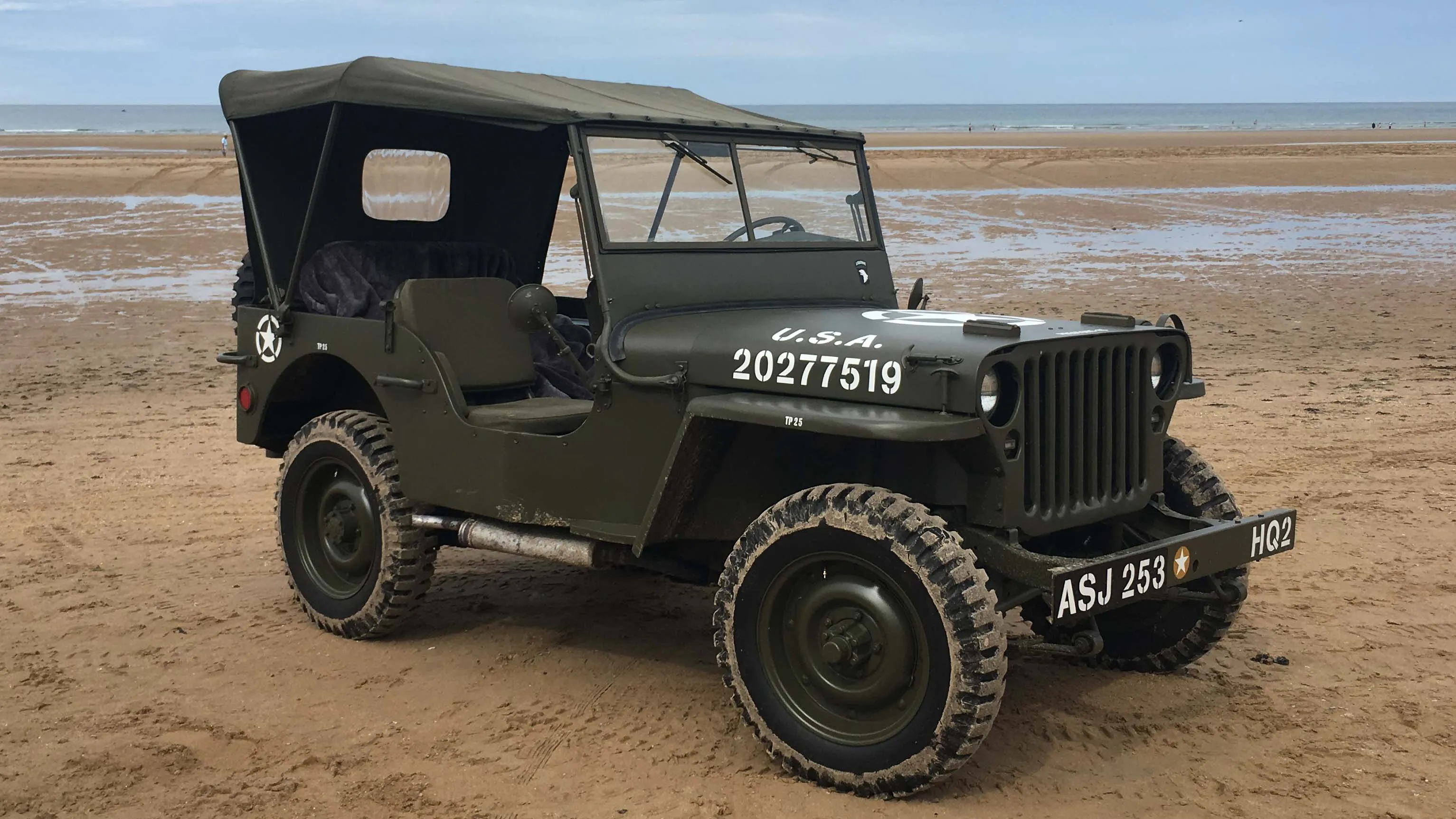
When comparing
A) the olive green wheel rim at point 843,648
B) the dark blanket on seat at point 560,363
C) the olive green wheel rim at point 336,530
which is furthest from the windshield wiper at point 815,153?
the olive green wheel rim at point 336,530

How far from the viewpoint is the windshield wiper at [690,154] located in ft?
16.8

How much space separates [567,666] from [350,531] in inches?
44.8

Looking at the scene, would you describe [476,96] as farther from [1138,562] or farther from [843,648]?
[1138,562]

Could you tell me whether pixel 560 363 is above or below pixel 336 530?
above

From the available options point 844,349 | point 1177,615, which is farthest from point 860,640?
point 1177,615

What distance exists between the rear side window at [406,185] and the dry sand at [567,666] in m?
1.65

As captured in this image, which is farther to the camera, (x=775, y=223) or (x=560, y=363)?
(x=560, y=363)

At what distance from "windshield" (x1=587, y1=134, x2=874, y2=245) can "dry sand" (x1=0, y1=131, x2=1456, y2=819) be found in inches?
61.6

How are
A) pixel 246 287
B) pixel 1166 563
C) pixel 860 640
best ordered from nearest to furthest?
1. pixel 860 640
2. pixel 1166 563
3. pixel 246 287

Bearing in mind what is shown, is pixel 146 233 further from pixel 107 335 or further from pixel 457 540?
pixel 457 540

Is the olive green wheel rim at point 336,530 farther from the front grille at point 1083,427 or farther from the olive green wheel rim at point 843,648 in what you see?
the front grille at point 1083,427

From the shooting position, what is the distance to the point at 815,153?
219 inches

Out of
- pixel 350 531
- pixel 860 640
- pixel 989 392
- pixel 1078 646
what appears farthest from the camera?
pixel 350 531

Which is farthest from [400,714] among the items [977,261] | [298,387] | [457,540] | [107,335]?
[977,261]
